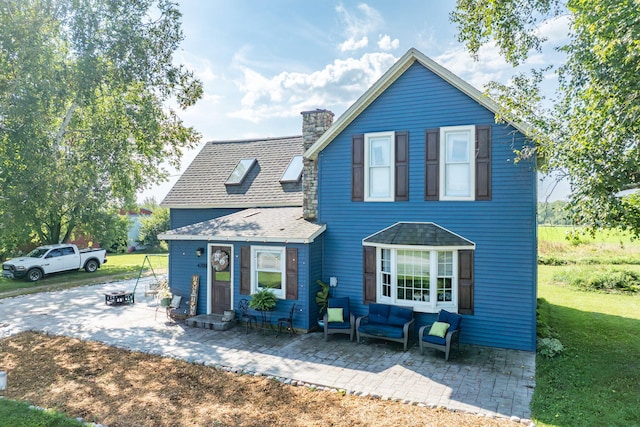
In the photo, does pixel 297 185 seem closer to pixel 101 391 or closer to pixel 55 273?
pixel 101 391

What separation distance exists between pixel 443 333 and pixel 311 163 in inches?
264

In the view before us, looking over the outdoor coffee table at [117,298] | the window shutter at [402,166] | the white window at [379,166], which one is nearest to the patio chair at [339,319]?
the white window at [379,166]

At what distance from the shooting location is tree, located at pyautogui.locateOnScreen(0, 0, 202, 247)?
12672 mm

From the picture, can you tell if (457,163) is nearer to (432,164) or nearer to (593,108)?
(432,164)

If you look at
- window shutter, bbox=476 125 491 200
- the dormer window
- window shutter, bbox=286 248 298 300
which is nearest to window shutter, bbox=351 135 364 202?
window shutter, bbox=286 248 298 300

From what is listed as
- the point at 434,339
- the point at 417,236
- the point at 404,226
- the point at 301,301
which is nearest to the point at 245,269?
the point at 301,301

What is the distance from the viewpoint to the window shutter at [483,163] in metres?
10.2

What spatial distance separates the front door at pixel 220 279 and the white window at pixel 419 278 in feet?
16.3

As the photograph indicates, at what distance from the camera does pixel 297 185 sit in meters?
15.8

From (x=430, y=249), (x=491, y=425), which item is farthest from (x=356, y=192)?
(x=491, y=425)

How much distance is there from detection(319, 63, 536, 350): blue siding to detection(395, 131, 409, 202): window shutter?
0.13 metres

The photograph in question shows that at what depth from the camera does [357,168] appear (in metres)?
11.8

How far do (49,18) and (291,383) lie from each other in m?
14.8

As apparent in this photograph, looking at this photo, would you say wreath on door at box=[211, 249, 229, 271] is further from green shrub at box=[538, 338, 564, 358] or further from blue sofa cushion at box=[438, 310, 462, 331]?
green shrub at box=[538, 338, 564, 358]
